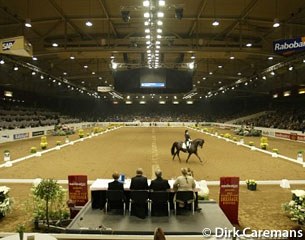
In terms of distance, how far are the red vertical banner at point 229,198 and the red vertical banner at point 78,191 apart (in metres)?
3.49

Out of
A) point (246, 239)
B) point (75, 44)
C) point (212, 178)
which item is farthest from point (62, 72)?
point (246, 239)

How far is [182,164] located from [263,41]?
41.1 ft

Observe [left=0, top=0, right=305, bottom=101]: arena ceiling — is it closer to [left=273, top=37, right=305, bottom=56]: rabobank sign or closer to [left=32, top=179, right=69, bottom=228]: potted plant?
[left=273, top=37, right=305, bottom=56]: rabobank sign

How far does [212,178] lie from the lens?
13.6m

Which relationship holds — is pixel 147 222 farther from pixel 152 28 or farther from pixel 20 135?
pixel 20 135

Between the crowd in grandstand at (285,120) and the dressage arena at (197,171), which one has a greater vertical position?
the crowd in grandstand at (285,120)

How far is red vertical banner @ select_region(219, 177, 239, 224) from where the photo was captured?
828 cm

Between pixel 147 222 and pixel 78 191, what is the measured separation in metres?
2.41

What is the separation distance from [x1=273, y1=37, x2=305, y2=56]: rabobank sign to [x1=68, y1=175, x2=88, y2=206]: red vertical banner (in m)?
10.5

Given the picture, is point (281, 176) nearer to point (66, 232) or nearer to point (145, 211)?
point (145, 211)

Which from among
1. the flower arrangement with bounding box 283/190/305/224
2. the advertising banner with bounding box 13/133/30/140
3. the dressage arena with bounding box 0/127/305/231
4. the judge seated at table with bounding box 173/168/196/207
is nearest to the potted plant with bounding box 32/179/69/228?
the dressage arena with bounding box 0/127/305/231

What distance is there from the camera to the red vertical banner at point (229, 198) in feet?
27.2

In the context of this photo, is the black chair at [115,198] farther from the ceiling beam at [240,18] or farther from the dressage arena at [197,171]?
the ceiling beam at [240,18]

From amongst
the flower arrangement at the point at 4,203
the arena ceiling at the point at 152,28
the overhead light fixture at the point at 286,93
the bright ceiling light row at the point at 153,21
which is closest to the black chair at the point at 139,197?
the flower arrangement at the point at 4,203
